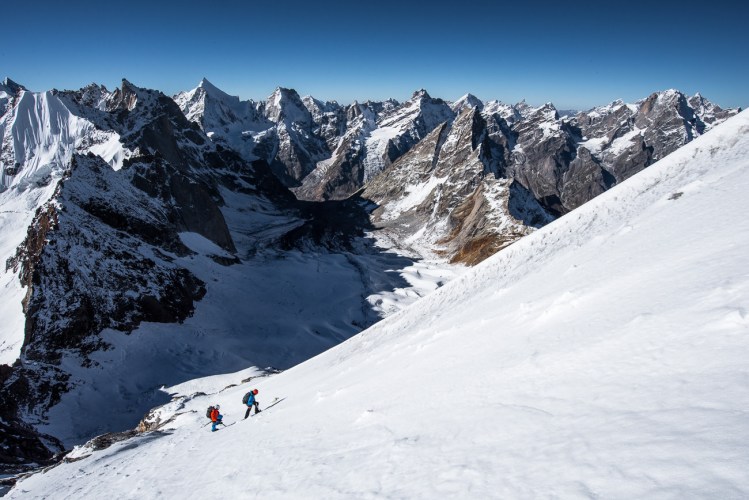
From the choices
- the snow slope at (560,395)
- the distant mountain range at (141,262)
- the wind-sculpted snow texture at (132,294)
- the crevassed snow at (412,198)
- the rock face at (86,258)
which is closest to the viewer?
the snow slope at (560,395)

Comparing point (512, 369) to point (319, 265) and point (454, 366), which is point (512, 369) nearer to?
point (454, 366)

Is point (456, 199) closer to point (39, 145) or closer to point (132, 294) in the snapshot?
point (132, 294)

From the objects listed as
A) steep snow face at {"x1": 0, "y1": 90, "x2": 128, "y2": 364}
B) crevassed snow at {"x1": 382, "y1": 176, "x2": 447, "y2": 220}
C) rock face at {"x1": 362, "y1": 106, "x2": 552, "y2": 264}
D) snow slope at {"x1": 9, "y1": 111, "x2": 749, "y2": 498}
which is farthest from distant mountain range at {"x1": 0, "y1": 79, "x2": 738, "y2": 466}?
snow slope at {"x1": 9, "y1": 111, "x2": 749, "y2": 498}

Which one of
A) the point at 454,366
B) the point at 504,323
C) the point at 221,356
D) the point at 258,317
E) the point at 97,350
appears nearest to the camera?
the point at 454,366

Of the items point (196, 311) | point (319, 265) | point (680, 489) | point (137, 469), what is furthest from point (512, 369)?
point (319, 265)

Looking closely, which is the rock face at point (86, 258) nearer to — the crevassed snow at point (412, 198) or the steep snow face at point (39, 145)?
the steep snow face at point (39, 145)

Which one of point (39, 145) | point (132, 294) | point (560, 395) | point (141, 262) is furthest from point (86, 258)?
point (39, 145)

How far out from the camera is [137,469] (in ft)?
44.4

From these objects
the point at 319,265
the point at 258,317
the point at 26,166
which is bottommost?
the point at 258,317

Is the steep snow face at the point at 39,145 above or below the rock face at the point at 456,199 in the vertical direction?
above

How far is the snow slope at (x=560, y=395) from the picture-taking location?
443 centimetres

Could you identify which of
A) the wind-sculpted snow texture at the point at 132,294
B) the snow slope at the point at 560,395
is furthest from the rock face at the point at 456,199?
the snow slope at the point at 560,395

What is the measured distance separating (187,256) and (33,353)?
28248 mm

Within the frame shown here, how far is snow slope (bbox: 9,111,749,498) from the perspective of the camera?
4434mm
